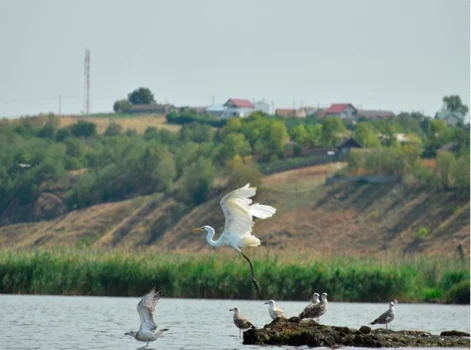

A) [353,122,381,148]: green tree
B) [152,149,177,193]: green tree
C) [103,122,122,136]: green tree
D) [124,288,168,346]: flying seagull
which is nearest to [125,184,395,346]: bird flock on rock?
[124,288,168,346]: flying seagull

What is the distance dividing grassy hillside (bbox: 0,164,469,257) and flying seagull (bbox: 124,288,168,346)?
2168 inches

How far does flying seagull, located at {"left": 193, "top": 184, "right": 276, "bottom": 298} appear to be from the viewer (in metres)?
31.1

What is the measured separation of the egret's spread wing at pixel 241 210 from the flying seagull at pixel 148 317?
275cm

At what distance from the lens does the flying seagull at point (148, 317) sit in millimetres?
29328

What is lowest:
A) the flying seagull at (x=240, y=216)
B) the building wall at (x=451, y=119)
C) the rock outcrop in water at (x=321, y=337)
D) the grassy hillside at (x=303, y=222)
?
the grassy hillside at (x=303, y=222)

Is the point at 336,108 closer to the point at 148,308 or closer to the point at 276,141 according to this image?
the point at 276,141

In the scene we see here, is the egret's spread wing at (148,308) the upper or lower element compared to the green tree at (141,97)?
lower

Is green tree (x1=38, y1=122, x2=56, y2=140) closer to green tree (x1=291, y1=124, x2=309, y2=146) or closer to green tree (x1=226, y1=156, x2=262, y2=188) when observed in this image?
green tree (x1=291, y1=124, x2=309, y2=146)

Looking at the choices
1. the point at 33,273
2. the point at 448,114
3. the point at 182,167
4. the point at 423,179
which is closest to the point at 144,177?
the point at 182,167

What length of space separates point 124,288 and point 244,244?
589 inches

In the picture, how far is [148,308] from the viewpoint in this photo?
96.7 ft

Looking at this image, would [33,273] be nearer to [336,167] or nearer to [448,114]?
[336,167]

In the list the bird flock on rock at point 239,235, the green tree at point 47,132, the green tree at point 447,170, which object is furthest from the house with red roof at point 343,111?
the bird flock on rock at point 239,235

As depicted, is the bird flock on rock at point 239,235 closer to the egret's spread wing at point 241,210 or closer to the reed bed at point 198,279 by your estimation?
the egret's spread wing at point 241,210
